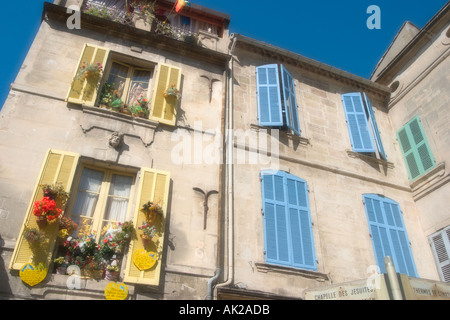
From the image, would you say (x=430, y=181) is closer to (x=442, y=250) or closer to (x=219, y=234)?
(x=442, y=250)

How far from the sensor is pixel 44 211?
222 inches

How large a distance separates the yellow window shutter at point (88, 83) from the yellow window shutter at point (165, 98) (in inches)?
43.6

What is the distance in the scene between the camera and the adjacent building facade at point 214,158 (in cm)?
615

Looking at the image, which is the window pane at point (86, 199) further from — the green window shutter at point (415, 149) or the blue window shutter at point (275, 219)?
the green window shutter at point (415, 149)

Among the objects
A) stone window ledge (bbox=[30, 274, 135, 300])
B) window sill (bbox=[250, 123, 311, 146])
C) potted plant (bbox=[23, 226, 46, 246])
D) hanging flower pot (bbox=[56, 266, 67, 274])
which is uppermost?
window sill (bbox=[250, 123, 311, 146])

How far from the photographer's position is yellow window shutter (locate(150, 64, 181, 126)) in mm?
7750

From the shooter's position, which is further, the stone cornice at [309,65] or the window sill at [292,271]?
the stone cornice at [309,65]

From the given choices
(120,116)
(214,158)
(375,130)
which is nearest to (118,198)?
(120,116)

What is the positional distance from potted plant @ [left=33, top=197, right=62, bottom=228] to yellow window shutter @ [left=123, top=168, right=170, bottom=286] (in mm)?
1214

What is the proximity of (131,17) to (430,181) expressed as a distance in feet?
25.3

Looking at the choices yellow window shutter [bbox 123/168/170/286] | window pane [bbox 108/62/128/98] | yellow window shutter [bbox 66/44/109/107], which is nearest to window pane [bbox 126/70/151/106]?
window pane [bbox 108/62/128/98]

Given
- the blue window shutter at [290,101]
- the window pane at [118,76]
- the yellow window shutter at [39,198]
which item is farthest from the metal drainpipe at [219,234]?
the yellow window shutter at [39,198]

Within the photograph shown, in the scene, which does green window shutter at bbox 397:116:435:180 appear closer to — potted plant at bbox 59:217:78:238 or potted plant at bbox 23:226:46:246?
potted plant at bbox 59:217:78:238

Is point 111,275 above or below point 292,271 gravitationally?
below
